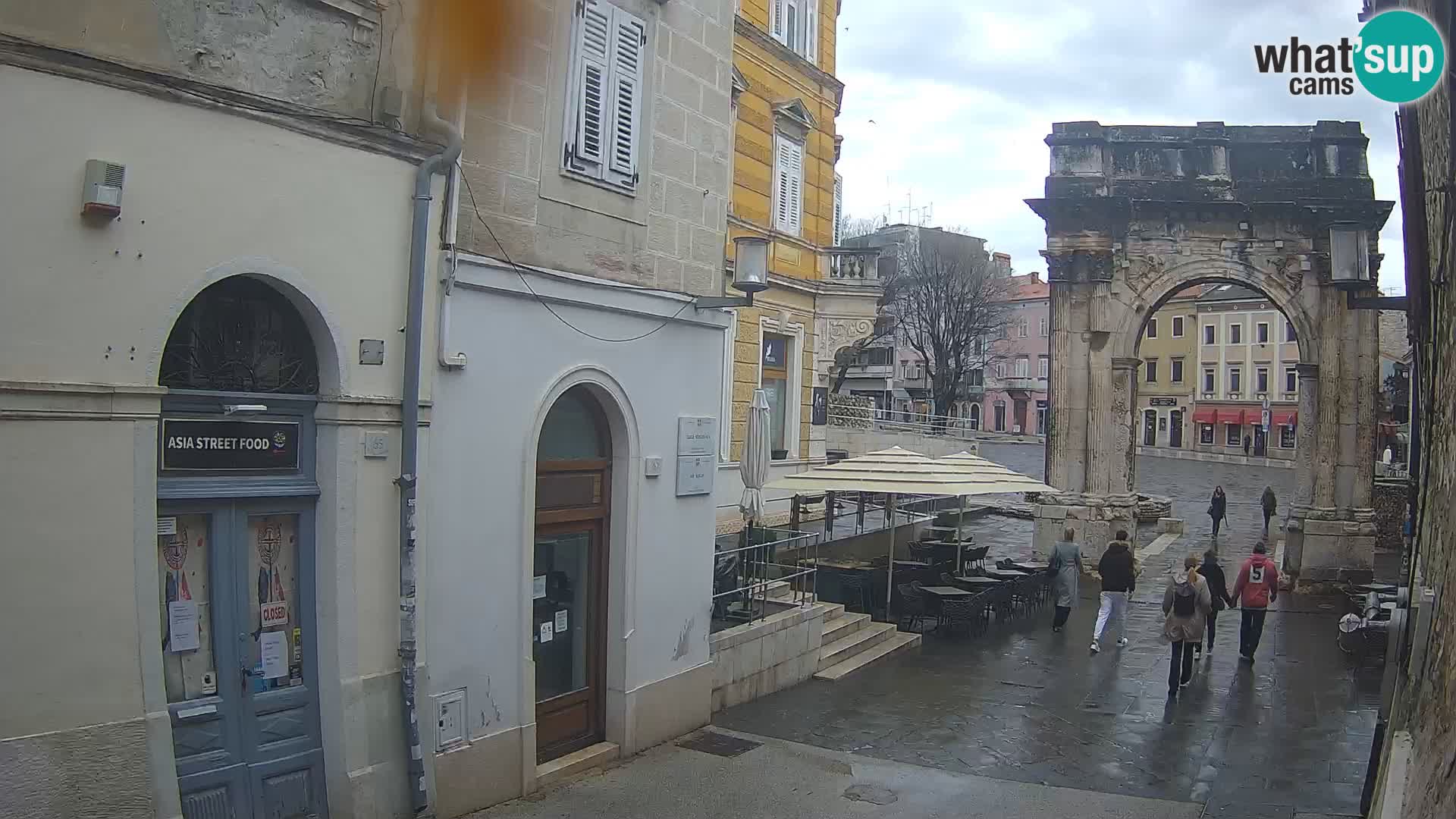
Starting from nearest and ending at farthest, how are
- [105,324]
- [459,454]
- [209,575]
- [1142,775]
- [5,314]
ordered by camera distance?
[5,314], [105,324], [209,575], [459,454], [1142,775]

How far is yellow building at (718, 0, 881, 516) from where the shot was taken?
20172mm

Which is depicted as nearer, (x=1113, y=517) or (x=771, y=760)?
(x=771, y=760)

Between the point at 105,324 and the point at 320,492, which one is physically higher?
the point at 105,324

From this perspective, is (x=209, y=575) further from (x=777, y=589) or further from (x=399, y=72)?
(x=777, y=589)

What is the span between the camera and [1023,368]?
→ 263 feet

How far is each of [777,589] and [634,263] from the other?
556 centimetres

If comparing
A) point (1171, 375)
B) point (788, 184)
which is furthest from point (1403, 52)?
point (1171, 375)

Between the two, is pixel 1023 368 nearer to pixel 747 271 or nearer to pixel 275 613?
pixel 747 271

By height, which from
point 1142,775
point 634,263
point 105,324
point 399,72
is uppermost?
point 399,72

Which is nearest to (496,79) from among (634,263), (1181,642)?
(634,263)

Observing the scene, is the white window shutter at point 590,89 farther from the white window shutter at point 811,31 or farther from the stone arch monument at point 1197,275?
the stone arch monument at point 1197,275

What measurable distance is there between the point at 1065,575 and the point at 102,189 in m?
13.4

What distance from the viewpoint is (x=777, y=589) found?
13.6 m

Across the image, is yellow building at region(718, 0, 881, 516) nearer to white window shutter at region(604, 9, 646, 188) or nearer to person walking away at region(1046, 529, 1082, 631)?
person walking away at region(1046, 529, 1082, 631)
